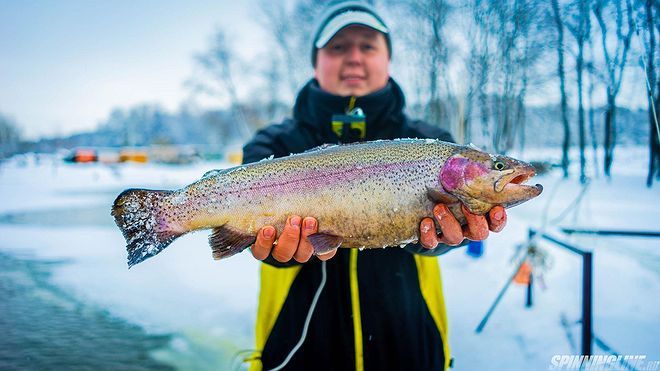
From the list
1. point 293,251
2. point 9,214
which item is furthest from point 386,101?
point 9,214

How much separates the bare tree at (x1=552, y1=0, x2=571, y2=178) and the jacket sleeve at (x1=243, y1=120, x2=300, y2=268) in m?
1.95

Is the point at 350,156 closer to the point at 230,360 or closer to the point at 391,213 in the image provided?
the point at 391,213

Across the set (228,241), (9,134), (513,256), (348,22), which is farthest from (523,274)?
(9,134)

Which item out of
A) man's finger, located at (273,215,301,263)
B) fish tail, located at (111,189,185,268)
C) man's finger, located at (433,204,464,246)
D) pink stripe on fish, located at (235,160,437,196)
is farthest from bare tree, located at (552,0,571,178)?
fish tail, located at (111,189,185,268)

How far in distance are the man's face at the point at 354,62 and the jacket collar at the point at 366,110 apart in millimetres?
84

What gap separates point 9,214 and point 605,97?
12.7 m

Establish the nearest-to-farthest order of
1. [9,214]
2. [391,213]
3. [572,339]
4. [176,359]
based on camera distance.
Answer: [391,213] → [572,339] → [176,359] → [9,214]

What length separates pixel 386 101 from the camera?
2.52 m

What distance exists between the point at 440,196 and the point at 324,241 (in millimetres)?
582

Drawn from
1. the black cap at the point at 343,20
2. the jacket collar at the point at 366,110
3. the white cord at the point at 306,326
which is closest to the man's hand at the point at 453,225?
the white cord at the point at 306,326

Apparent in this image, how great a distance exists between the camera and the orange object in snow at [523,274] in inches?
136

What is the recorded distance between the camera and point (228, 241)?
174 cm

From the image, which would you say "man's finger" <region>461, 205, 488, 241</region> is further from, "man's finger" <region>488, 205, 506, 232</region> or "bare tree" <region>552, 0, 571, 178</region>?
"bare tree" <region>552, 0, 571, 178</region>

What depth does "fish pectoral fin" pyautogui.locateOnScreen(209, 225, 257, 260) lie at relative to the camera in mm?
1704
